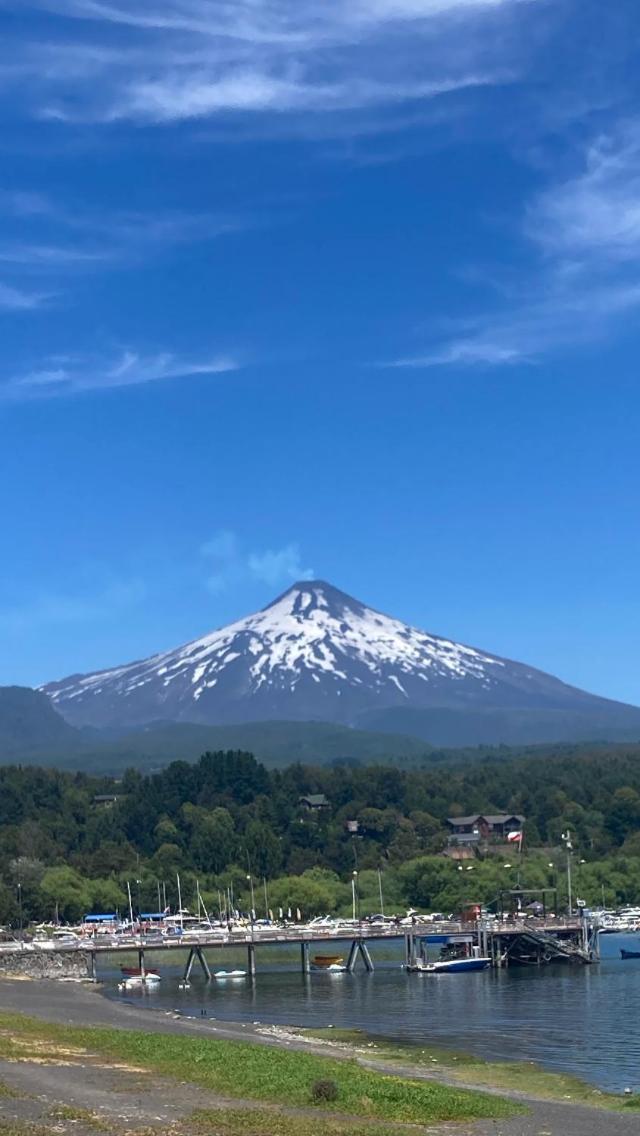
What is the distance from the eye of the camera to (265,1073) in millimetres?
50688

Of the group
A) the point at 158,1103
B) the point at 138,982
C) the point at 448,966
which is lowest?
the point at 448,966

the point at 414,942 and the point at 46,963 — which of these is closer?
the point at 46,963

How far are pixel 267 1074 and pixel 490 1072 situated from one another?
12471mm

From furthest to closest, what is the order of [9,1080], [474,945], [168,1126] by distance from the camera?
[474,945] < [9,1080] < [168,1126]

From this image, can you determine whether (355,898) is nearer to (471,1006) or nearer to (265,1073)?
(471,1006)

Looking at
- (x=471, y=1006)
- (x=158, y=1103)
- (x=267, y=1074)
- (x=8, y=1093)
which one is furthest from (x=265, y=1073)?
(x=471, y=1006)

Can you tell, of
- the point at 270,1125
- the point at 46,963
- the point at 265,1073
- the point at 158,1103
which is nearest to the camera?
the point at 270,1125

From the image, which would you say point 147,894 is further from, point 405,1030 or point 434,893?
point 405,1030

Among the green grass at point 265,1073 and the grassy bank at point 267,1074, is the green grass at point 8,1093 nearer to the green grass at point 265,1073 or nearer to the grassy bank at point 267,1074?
the grassy bank at point 267,1074

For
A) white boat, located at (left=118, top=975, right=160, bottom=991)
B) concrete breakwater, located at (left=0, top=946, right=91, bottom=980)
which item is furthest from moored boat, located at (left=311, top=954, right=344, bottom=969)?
concrete breakwater, located at (left=0, top=946, right=91, bottom=980)

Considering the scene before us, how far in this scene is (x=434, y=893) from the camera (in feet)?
572

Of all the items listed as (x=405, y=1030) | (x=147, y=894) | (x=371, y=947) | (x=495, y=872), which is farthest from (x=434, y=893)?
(x=405, y=1030)

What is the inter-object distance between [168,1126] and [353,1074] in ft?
46.8

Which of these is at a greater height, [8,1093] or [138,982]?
[8,1093]
